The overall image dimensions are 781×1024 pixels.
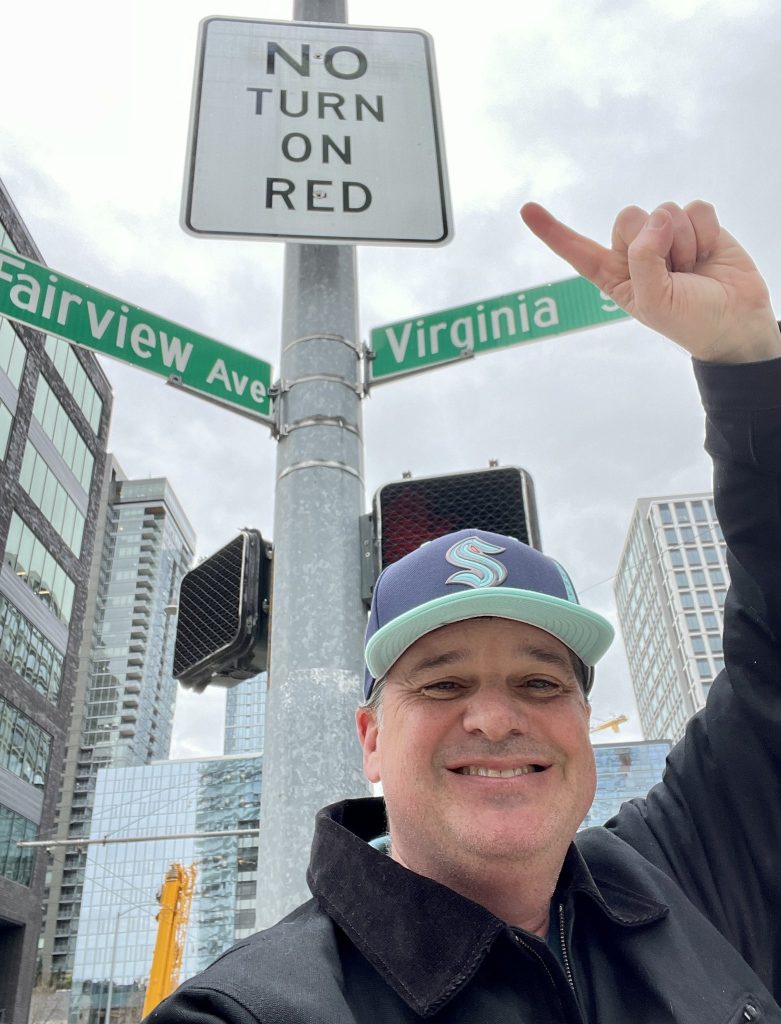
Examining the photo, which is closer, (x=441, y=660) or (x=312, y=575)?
(x=441, y=660)

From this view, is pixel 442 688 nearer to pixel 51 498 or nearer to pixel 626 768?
pixel 51 498

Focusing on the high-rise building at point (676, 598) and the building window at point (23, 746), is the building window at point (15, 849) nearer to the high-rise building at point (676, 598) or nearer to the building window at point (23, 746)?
the building window at point (23, 746)

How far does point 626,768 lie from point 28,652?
83610 mm

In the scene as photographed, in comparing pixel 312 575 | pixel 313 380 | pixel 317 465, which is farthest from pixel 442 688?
pixel 313 380

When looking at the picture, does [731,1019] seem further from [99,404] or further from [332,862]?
[99,404]

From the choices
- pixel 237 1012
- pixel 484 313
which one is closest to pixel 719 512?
pixel 237 1012

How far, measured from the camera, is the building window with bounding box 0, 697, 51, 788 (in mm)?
28000

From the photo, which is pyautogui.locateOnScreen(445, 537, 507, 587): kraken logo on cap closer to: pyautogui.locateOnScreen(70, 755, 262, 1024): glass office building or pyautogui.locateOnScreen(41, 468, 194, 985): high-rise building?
pyautogui.locateOnScreen(70, 755, 262, 1024): glass office building

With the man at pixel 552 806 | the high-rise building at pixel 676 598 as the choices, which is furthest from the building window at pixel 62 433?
the high-rise building at pixel 676 598

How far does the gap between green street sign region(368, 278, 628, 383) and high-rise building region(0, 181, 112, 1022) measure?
92.1 ft

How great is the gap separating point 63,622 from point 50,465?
21.3ft

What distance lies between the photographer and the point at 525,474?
286 centimetres

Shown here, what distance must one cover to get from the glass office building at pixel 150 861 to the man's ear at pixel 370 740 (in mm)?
129686

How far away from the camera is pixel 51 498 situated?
32.4m
